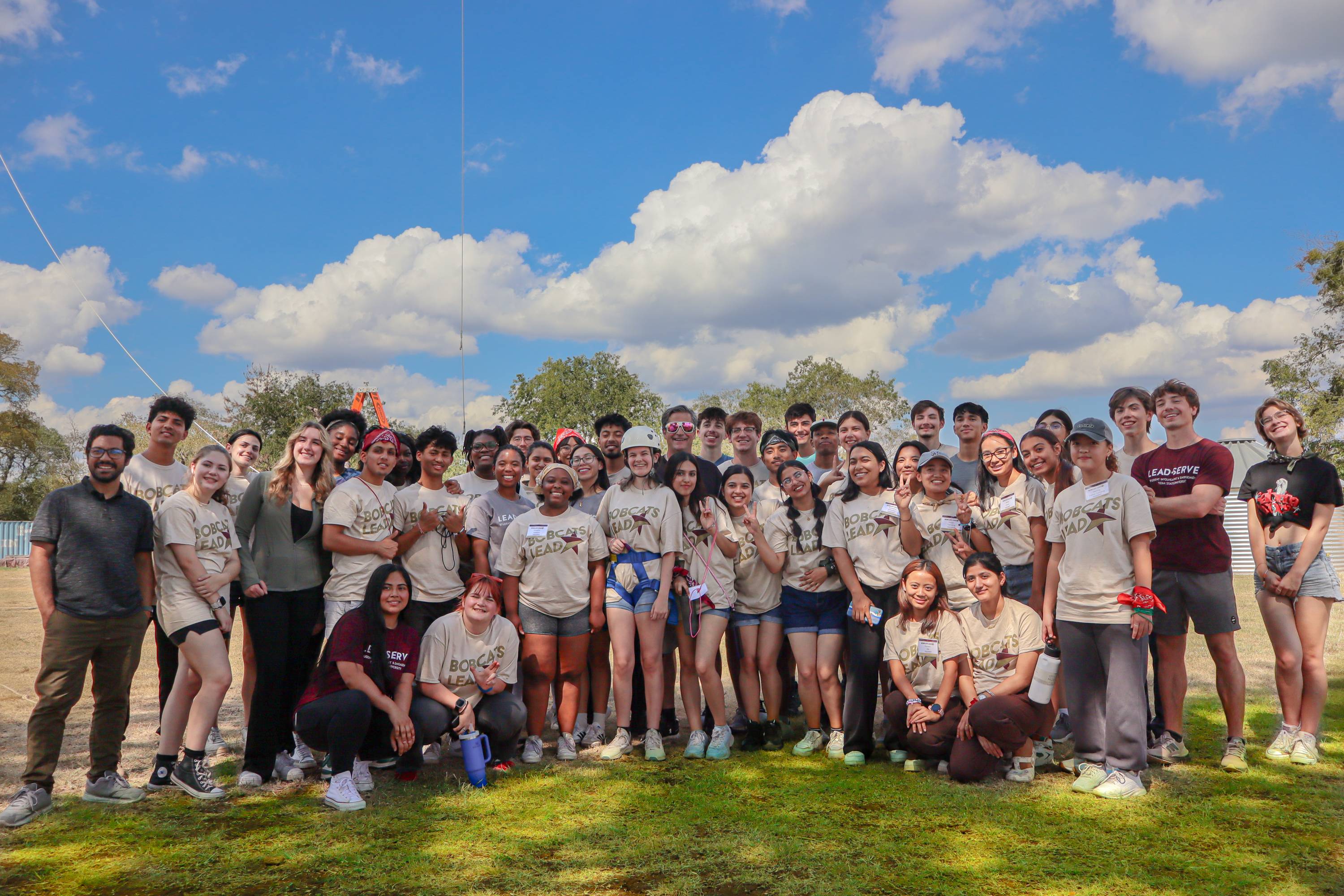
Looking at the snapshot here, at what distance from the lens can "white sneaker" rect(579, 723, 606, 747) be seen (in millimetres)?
5609

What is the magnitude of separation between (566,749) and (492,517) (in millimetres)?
1544

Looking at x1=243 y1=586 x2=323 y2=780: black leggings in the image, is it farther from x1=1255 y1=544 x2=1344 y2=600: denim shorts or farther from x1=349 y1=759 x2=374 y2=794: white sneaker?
x1=1255 y1=544 x2=1344 y2=600: denim shorts

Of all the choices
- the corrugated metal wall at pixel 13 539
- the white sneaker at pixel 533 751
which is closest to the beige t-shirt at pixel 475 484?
the white sneaker at pixel 533 751

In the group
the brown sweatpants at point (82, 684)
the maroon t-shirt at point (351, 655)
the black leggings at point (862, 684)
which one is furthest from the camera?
the black leggings at point (862, 684)

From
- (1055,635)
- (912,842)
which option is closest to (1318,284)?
(1055,635)

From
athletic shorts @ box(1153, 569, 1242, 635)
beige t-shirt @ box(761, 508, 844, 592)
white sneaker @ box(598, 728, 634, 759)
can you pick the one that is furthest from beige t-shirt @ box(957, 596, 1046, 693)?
white sneaker @ box(598, 728, 634, 759)

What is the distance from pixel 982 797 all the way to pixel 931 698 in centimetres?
69

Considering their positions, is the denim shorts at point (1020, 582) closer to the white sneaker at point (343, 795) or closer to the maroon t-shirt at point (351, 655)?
the maroon t-shirt at point (351, 655)

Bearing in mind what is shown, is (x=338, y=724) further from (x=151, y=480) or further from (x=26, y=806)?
(x=151, y=480)

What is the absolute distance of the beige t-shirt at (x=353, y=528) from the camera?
4.96 metres

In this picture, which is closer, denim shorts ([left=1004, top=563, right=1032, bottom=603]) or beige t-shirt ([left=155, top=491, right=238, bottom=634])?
beige t-shirt ([left=155, top=491, right=238, bottom=634])

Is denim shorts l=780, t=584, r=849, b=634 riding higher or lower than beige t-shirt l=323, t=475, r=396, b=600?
lower

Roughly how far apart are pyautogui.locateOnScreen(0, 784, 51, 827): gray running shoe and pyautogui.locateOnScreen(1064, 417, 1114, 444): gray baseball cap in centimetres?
569

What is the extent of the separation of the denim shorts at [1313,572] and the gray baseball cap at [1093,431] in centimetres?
158
